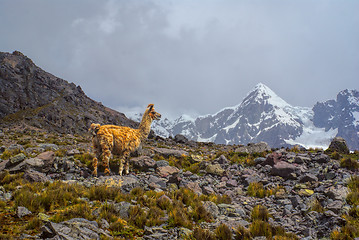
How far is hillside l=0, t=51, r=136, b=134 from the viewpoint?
50200mm

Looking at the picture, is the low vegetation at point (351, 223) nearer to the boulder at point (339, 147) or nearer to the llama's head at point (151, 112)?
the llama's head at point (151, 112)

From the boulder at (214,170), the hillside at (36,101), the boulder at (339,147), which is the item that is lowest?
the boulder at (214,170)

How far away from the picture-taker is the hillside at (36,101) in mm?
50200

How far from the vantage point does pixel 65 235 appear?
159 inches

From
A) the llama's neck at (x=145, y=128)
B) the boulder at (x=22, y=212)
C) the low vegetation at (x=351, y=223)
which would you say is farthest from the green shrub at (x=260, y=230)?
the llama's neck at (x=145, y=128)

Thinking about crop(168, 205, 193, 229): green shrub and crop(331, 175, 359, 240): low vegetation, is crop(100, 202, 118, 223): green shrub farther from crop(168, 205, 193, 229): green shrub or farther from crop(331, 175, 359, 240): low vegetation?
crop(331, 175, 359, 240): low vegetation

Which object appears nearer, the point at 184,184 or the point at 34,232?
the point at 34,232

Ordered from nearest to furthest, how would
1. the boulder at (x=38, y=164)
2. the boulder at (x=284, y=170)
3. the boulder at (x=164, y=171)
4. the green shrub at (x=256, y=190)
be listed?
the boulder at (x=38, y=164) → the green shrub at (x=256, y=190) → the boulder at (x=284, y=170) → the boulder at (x=164, y=171)

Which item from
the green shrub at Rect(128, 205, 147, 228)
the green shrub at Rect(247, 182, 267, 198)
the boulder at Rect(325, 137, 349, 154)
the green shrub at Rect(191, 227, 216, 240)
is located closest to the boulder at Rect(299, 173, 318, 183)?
the green shrub at Rect(247, 182, 267, 198)

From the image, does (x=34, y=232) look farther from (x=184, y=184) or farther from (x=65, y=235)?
(x=184, y=184)

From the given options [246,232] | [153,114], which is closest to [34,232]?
[246,232]

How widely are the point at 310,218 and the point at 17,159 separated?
39.5 feet

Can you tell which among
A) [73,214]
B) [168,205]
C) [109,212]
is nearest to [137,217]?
[109,212]

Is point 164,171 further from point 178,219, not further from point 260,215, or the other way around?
point 260,215
